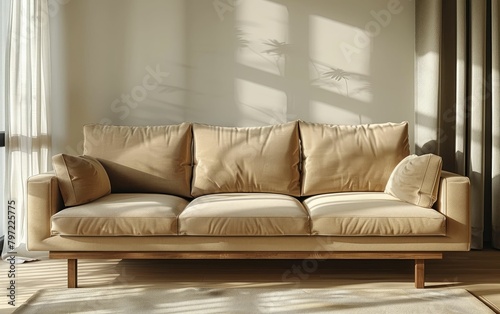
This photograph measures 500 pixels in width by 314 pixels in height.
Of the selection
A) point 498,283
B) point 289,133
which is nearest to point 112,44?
point 289,133

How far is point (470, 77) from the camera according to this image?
4.47 meters

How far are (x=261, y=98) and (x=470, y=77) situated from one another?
1.45m

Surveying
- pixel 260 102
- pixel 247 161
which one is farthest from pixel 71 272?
pixel 260 102

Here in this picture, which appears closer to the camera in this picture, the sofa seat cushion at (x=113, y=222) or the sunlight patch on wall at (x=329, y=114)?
the sofa seat cushion at (x=113, y=222)

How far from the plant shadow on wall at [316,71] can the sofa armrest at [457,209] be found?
125 centimetres

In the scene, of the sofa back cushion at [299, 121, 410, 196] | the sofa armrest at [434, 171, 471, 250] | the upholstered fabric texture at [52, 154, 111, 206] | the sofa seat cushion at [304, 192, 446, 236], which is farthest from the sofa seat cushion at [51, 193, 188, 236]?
the sofa armrest at [434, 171, 471, 250]

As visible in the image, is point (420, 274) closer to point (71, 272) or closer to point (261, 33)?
point (71, 272)

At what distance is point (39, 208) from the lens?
3.45 m

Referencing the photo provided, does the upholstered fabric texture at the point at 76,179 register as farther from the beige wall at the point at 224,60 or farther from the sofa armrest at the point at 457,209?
the sofa armrest at the point at 457,209

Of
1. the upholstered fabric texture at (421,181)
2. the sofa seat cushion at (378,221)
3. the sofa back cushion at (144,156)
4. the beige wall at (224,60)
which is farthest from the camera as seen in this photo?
the beige wall at (224,60)

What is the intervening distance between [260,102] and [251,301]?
5.70 ft

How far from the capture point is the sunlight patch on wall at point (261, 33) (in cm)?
455

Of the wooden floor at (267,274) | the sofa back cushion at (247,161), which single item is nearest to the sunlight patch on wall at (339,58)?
the sofa back cushion at (247,161)

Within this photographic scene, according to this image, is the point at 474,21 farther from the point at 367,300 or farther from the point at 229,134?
the point at 367,300
